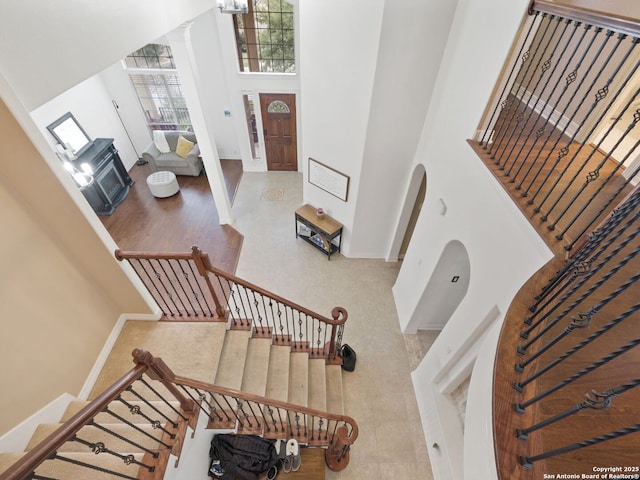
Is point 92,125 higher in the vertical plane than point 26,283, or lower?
lower

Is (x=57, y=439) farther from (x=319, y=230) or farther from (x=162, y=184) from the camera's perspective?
(x=162, y=184)

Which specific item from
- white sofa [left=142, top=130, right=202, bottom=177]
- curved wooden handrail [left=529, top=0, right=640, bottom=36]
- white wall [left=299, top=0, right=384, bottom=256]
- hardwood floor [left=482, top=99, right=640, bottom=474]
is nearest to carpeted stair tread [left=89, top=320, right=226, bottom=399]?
hardwood floor [left=482, top=99, right=640, bottom=474]

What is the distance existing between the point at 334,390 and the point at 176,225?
179 inches

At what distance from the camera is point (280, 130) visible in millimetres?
7535

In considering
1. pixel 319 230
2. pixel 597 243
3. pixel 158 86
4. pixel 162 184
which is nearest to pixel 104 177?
pixel 162 184

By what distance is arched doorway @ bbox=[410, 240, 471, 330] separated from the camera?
364cm

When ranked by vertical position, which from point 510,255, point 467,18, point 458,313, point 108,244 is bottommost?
point 458,313

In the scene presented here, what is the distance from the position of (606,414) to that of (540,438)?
→ 1.36ft

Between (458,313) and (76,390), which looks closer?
(76,390)

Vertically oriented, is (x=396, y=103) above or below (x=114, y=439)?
above

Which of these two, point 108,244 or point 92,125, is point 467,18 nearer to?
point 108,244

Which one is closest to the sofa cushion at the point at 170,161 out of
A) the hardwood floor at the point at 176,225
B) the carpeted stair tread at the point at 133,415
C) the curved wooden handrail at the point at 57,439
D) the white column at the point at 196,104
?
the hardwood floor at the point at 176,225

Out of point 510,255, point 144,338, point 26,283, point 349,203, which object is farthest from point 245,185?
point 510,255

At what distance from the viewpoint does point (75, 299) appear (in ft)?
8.92
